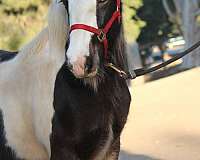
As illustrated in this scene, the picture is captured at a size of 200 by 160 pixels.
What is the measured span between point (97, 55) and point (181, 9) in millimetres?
16007

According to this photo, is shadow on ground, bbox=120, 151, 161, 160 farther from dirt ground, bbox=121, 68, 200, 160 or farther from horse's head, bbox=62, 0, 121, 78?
horse's head, bbox=62, 0, 121, 78

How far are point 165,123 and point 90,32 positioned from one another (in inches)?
211

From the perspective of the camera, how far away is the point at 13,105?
12.1 feet

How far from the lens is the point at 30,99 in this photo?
11.8 feet

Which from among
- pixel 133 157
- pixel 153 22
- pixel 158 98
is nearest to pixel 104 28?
pixel 133 157

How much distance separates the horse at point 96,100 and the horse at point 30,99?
0.10m

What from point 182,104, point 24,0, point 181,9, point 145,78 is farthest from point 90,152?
point 181,9

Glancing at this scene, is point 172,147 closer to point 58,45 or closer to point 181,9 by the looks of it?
point 58,45

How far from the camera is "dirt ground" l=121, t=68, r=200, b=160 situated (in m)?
6.70

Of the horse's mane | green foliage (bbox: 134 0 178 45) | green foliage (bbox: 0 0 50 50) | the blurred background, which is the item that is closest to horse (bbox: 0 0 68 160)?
the horse's mane

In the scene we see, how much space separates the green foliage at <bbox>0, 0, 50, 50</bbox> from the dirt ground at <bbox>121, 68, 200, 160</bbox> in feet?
12.6

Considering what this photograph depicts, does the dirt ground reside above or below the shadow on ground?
below

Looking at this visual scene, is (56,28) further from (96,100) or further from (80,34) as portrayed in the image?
(96,100)

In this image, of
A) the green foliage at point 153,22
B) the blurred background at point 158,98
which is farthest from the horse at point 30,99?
the green foliage at point 153,22
